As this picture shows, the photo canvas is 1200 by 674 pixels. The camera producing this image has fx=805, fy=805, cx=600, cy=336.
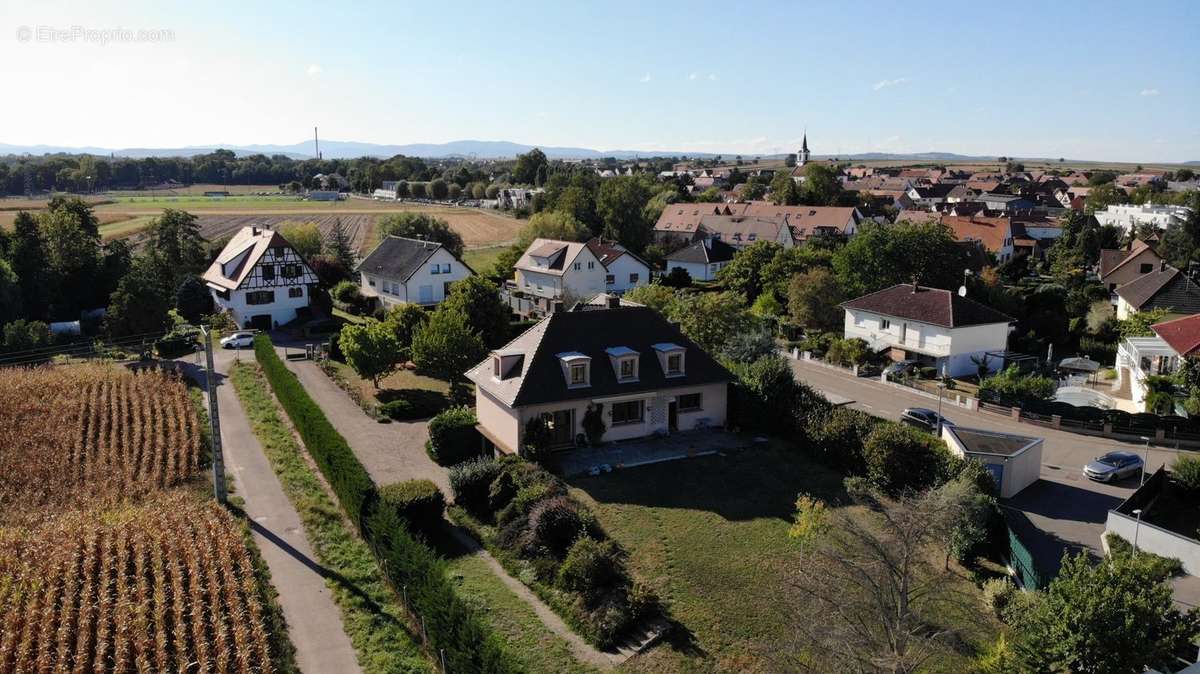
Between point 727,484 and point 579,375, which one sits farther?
point 579,375

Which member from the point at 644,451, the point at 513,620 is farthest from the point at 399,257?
the point at 513,620

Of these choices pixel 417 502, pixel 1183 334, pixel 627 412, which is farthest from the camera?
pixel 1183 334

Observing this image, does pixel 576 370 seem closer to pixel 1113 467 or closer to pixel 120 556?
pixel 120 556

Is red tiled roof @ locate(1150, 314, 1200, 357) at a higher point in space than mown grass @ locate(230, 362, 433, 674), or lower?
higher

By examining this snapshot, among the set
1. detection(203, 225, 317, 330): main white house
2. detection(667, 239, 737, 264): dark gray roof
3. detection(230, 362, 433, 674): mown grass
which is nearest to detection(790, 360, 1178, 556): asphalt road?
detection(230, 362, 433, 674): mown grass

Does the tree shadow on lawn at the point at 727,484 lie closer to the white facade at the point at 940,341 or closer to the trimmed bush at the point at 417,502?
the trimmed bush at the point at 417,502

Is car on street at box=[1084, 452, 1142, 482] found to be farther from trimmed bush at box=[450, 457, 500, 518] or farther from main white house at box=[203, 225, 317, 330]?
main white house at box=[203, 225, 317, 330]

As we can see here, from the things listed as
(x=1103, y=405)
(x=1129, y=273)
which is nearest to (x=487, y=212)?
(x=1129, y=273)
